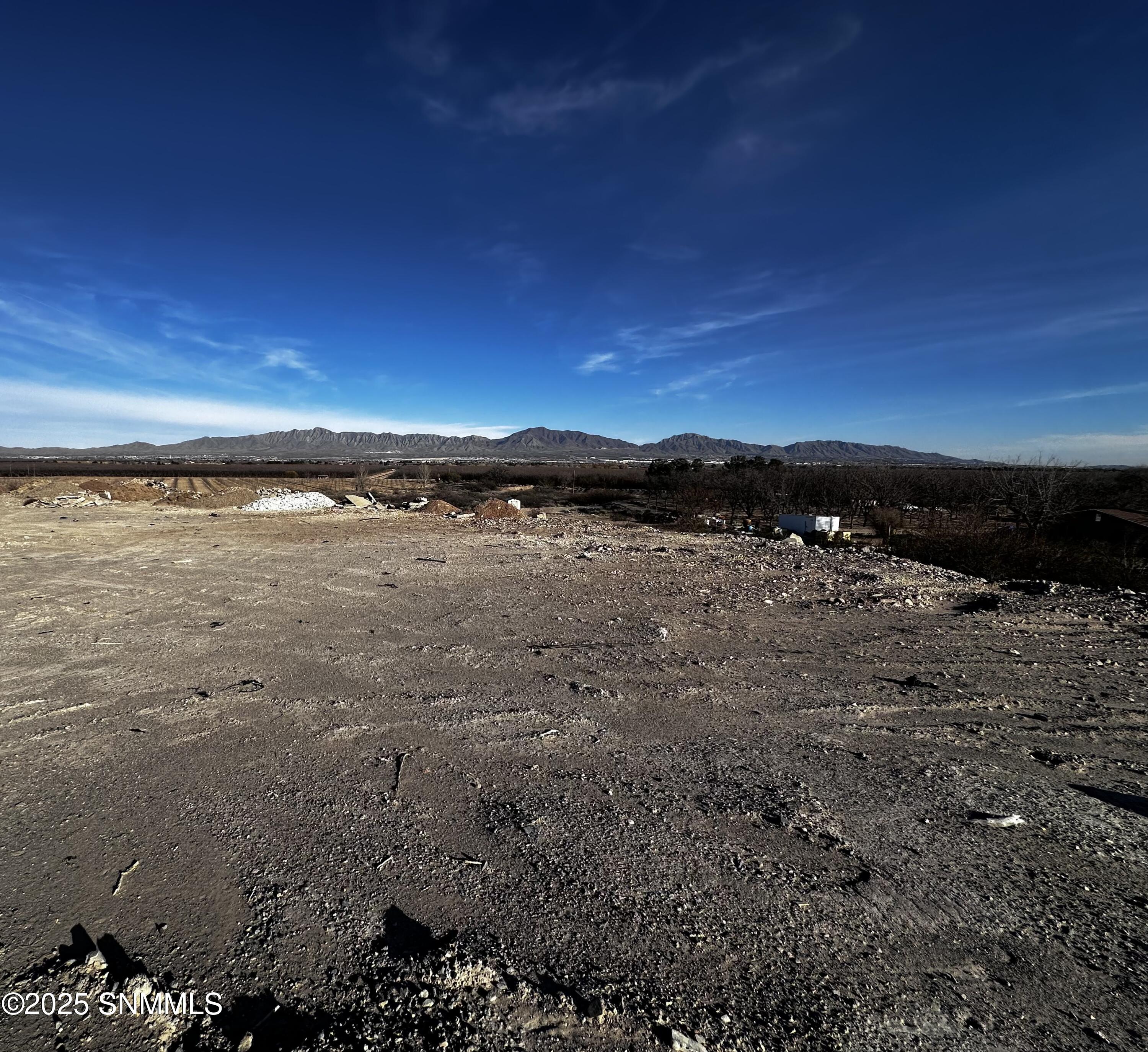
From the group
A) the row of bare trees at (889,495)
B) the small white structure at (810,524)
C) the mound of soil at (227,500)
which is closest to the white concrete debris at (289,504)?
the mound of soil at (227,500)

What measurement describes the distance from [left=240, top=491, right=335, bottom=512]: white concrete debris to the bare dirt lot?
20506 millimetres

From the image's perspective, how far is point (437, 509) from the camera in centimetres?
2755

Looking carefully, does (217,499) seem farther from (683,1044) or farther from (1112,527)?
(1112,527)

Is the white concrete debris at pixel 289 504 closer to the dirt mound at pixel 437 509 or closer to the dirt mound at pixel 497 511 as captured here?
the dirt mound at pixel 437 509

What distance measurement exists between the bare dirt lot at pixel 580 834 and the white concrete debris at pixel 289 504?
20506mm

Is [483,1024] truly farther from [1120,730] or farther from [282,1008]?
[1120,730]

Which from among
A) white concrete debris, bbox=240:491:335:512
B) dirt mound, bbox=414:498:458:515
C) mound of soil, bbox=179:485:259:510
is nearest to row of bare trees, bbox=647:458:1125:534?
dirt mound, bbox=414:498:458:515

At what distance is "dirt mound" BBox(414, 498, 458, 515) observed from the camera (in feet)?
88.0

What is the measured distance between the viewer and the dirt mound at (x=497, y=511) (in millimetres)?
25469

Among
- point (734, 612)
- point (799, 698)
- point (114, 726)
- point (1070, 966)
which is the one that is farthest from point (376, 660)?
point (1070, 966)

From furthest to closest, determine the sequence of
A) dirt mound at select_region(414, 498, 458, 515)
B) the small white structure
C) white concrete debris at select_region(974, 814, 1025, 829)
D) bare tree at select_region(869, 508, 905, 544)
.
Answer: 1. dirt mound at select_region(414, 498, 458, 515)
2. the small white structure
3. bare tree at select_region(869, 508, 905, 544)
4. white concrete debris at select_region(974, 814, 1025, 829)

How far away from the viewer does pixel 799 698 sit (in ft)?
20.0

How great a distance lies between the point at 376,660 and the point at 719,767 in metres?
4.49

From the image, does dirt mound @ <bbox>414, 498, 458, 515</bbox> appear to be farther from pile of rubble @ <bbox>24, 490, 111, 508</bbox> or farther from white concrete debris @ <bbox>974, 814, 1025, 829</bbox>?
white concrete debris @ <bbox>974, 814, 1025, 829</bbox>
